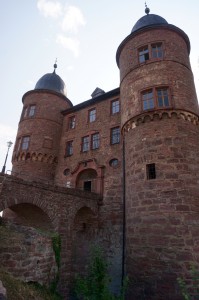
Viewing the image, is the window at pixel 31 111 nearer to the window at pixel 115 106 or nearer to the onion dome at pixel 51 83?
the onion dome at pixel 51 83

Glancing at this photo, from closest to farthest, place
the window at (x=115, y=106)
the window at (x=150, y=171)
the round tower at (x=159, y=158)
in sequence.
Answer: the round tower at (x=159, y=158)
the window at (x=150, y=171)
the window at (x=115, y=106)

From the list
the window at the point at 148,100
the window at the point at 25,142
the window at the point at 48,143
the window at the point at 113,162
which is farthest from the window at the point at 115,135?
the window at the point at 25,142

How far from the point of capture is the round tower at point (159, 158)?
359 inches

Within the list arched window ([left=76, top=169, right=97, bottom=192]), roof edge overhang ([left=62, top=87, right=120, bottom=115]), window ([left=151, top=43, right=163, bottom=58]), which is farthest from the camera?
roof edge overhang ([left=62, top=87, right=120, bottom=115])

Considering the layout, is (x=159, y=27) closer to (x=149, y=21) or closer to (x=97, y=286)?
(x=149, y=21)

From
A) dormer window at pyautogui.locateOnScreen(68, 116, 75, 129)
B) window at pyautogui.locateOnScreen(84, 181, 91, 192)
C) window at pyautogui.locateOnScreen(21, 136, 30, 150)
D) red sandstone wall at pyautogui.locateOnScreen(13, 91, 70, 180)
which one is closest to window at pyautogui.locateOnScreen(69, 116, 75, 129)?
dormer window at pyautogui.locateOnScreen(68, 116, 75, 129)

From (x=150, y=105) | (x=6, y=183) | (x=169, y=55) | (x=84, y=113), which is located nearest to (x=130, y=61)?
(x=169, y=55)

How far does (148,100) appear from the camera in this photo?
12211 mm

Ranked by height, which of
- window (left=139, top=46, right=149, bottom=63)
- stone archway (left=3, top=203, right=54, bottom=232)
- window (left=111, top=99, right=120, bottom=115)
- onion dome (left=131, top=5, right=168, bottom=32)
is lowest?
stone archway (left=3, top=203, right=54, bottom=232)

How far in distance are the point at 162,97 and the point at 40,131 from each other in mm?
12254

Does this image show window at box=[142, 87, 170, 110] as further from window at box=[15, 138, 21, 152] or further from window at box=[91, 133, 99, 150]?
window at box=[15, 138, 21, 152]

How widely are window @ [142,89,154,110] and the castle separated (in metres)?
0.06

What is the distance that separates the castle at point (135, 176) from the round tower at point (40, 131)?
13cm

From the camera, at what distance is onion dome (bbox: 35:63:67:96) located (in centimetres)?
2214
